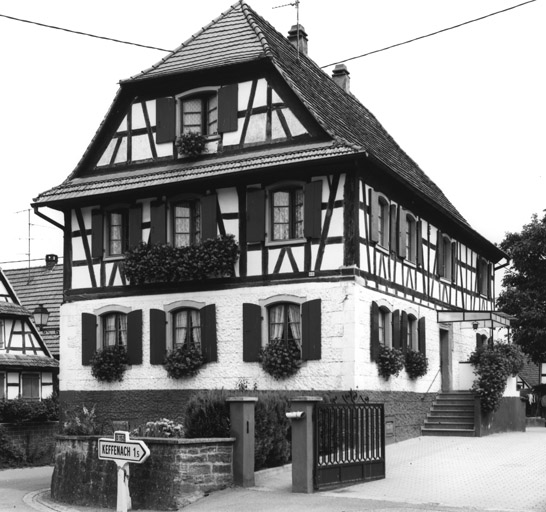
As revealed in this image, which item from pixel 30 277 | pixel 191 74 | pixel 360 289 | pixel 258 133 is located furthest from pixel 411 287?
pixel 30 277

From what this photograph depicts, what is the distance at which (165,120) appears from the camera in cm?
→ 2689

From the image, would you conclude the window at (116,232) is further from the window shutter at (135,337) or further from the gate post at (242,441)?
the gate post at (242,441)

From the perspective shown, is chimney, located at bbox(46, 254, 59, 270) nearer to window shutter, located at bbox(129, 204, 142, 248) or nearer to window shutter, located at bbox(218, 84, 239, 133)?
window shutter, located at bbox(129, 204, 142, 248)

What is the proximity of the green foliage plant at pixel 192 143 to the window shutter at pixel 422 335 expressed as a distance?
288 inches

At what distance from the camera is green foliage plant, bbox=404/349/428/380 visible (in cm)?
2662

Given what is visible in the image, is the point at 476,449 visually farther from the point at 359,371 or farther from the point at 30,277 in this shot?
the point at 30,277

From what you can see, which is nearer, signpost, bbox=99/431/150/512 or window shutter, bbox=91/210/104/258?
signpost, bbox=99/431/150/512

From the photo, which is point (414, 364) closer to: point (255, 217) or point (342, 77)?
point (255, 217)

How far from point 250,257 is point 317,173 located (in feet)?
8.42

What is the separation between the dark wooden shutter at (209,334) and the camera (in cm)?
2527

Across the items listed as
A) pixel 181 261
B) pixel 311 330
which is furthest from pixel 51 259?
pixel 311 330

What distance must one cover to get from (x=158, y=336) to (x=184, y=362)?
1152mm

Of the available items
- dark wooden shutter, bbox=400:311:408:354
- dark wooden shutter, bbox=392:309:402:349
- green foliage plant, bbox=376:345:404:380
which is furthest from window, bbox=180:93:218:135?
green foliage plant, bbox=376:345:404:380

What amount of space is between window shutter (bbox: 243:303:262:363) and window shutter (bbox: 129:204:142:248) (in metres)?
3.85
